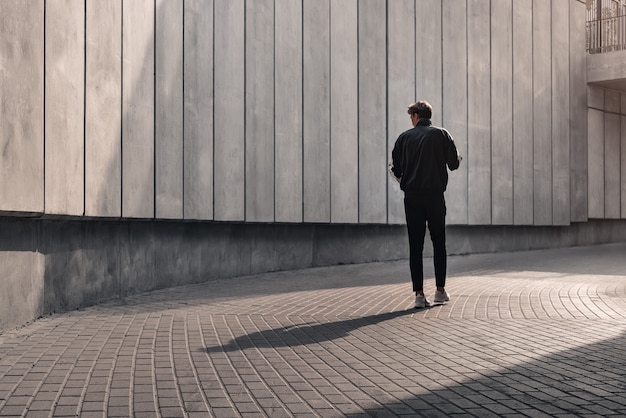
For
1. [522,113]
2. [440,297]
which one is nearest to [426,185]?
[440,297]

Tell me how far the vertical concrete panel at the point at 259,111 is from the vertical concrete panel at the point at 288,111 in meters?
0.17

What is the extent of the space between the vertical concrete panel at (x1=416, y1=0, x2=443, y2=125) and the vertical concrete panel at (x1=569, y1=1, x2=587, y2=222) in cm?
591

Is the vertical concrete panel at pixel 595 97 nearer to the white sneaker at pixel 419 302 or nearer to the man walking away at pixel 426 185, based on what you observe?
the man walking away at pixel 426 185

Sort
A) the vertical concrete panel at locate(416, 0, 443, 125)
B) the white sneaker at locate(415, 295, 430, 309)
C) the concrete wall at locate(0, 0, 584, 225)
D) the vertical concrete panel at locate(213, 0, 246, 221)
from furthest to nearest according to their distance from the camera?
the vertical concrete panel at locate(416, 0, 443, 125), the vertical concrete panel at locate(213, 0, 246, 221), the white sneaker at locate(415, 295, 430, 309), the concrete wall at locate(0, 0, 584, 225)

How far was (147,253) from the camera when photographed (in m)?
9.69

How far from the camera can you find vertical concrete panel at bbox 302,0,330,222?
41.8ft

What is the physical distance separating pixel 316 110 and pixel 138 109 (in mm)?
4123

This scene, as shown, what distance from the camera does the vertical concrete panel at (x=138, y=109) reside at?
912cm

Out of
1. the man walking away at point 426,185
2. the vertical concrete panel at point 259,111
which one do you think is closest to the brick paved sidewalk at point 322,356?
the man walking away at point 426,185

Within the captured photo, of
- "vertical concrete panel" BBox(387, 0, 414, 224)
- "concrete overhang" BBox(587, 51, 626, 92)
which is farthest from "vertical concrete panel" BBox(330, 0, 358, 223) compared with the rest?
"concrete overhang" BBox(587, 51, 626, 92)

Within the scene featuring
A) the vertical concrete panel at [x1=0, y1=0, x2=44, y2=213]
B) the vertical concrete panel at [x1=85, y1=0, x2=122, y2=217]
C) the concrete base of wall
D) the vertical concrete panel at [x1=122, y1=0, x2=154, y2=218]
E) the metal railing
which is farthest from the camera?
the metal railing

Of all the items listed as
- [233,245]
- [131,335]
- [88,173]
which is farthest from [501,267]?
[131,335]

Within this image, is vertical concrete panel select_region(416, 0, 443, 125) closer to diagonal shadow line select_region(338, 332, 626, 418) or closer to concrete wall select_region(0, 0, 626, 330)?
concrete wall select_region(0, 0, 626, 330)

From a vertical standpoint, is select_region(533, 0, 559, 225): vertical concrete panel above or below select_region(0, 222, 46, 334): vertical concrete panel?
above
